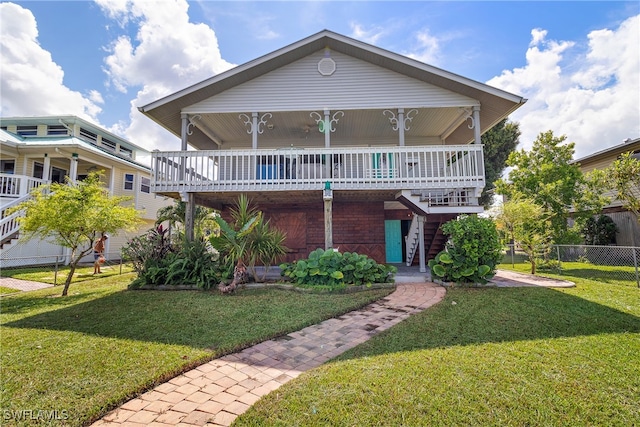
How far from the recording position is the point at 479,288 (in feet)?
23.3

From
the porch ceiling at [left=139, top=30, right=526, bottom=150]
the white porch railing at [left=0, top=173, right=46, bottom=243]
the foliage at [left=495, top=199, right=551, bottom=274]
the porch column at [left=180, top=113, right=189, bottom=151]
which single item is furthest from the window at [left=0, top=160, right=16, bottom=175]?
the foliage at [left=495, top=199, right=551, bottom=274]

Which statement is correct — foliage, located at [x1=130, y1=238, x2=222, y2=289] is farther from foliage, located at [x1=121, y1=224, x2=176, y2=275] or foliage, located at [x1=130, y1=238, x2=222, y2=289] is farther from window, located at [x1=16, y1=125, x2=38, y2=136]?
window, located at [x1=16, y1=125, x2=38, y2=136]

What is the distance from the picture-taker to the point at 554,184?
1174 cm

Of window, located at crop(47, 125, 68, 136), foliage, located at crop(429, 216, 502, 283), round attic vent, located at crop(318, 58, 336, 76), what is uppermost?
window, located at crop(47, 125, 68, 136)

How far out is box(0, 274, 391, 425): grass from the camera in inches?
105

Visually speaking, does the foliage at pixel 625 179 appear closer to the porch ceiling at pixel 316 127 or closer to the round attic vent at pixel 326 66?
the porch ceiling at pixel 316 127

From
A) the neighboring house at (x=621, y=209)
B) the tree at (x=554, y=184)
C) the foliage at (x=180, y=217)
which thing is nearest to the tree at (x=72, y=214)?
the foliage at (x=180, y=217)

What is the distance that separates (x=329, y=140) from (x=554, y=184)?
9.81 m

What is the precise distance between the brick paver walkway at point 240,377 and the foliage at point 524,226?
7.06 meters

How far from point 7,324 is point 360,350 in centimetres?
583

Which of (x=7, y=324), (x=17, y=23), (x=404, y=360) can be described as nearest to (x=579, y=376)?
(x=404, y=360)

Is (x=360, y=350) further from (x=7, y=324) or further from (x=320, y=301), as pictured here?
(x=7, y=324)

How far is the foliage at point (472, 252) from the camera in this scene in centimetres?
716

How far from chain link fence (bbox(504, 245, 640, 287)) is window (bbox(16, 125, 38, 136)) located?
25.2m
